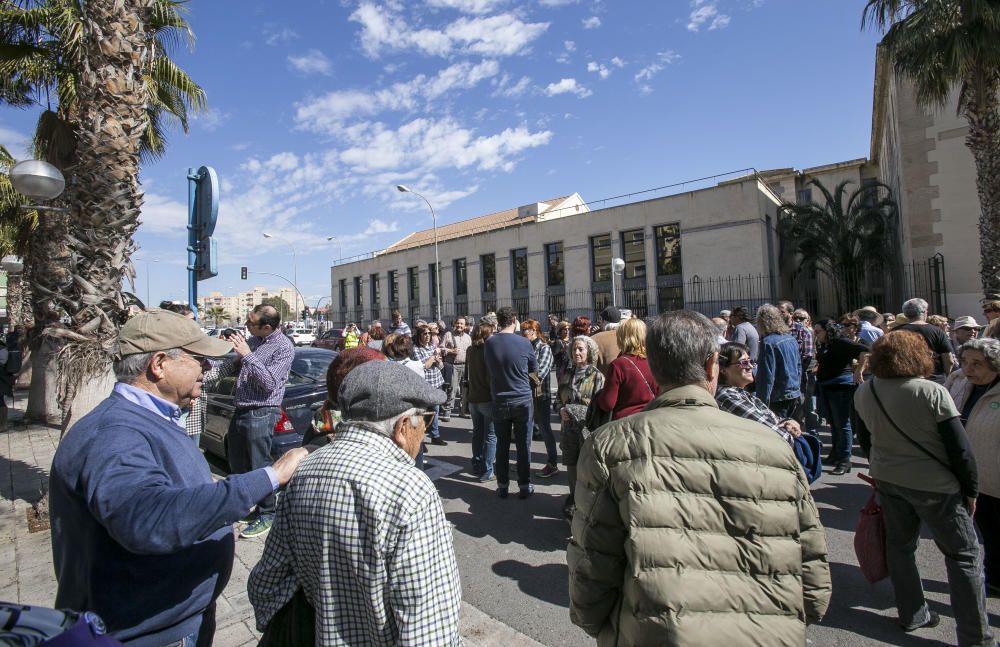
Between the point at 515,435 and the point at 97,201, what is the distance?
4486 millimetres

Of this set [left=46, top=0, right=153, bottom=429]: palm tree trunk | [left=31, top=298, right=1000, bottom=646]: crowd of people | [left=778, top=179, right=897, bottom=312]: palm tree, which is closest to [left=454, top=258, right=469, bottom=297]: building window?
[left=778, top=179, right=897, bottom=312]: palm tree

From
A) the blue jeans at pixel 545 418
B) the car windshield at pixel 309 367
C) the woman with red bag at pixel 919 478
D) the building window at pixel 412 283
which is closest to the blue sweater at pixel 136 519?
the woman with red bag at pixel 919 478

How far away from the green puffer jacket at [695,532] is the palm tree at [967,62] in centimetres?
1405

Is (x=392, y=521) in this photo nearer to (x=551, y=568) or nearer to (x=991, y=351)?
(x=551, y=568)

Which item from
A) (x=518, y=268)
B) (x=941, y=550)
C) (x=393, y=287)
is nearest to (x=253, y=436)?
(x=941, y=550)

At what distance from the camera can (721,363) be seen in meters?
3.40

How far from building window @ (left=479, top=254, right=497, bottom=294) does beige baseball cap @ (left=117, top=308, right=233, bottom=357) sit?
102 feet

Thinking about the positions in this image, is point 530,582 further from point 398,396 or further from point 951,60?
point 951,60

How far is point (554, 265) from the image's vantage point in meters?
30.6

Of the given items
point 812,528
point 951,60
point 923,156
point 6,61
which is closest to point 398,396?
point 812,528

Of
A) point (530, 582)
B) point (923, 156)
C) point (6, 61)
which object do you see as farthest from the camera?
point (923, 156)

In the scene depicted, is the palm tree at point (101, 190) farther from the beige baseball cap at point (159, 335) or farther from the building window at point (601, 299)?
the building window at point (601, 299)

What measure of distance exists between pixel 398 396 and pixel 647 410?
80 centimetres

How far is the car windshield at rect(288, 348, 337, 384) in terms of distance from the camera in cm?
648
